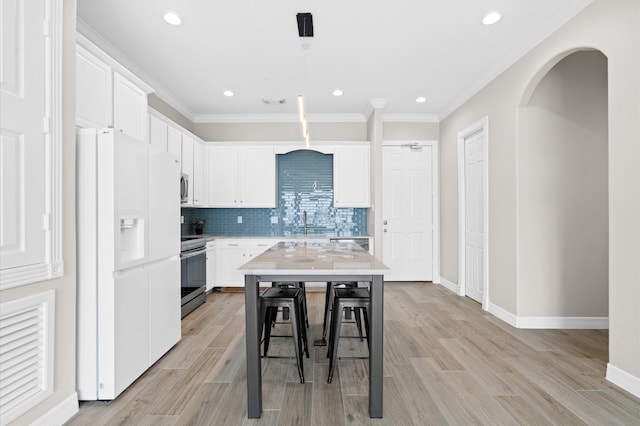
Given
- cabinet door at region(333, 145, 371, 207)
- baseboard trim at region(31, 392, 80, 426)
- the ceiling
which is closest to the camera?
baseboard trim at region(31, 392, 80, 426)

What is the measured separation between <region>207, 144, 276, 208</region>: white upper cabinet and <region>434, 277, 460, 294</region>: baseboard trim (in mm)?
3052

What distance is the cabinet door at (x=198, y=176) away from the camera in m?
4.92

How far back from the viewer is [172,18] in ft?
9.32

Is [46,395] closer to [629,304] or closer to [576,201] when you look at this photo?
[629,304]

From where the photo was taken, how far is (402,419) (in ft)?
6.19

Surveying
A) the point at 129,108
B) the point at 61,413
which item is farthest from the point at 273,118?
the point at 61,413

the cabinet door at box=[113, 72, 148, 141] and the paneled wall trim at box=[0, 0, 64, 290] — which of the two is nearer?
the paneled wall trim at box=[0, 0, 64, 290]

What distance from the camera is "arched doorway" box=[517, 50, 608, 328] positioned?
332 cm

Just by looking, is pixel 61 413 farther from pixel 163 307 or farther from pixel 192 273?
pixel 192 273

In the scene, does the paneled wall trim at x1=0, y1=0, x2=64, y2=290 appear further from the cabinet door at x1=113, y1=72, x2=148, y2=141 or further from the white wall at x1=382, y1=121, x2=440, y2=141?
the white wall at x1=382, y1=121, x2=440, y2=141

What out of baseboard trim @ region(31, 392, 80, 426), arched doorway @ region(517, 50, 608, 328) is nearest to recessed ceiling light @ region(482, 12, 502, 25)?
arched doorway @ region(517, 50, 608, 328)

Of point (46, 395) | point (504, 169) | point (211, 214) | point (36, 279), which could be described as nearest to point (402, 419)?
point (46, 395)

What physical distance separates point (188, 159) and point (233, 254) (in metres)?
1.54

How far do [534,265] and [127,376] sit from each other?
3.69m
